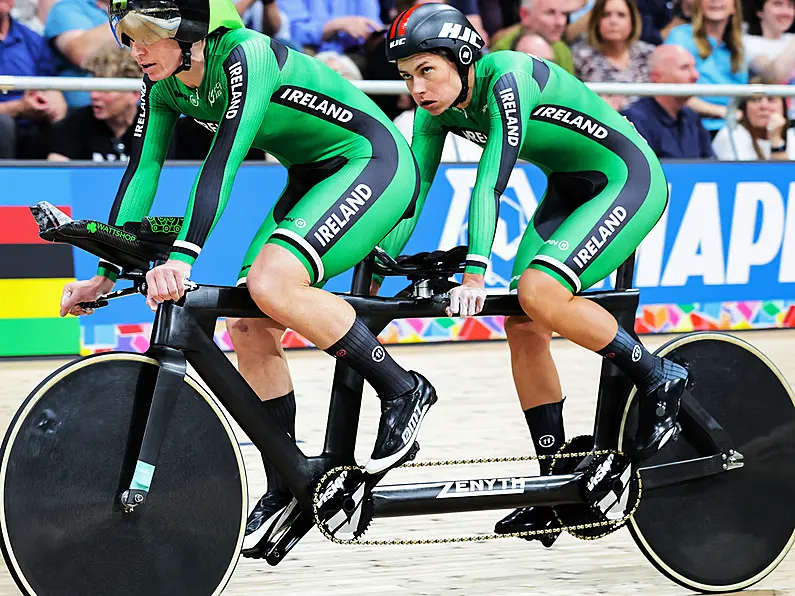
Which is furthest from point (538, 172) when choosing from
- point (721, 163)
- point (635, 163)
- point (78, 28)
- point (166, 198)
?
point (635, 163)

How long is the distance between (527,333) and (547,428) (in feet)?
1.00

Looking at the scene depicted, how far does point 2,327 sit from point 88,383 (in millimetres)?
4698

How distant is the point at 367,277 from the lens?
3.90m

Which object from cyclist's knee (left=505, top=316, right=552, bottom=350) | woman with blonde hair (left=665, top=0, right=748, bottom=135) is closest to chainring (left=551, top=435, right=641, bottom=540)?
cyclist's knee (left=505, top=316, right=552, bottom=350)

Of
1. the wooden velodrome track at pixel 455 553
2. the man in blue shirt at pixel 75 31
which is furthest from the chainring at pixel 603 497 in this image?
the man in blue shirt at pixel 75 31

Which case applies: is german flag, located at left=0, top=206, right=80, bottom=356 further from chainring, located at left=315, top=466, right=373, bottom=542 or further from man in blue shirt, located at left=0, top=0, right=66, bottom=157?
chainring, located at left=315, top=466, right=373, bottom=542

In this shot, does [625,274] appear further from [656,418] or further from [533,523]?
[533,523]

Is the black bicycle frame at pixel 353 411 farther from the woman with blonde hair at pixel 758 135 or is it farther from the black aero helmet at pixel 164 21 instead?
the woman with blonde hair at pixel 758 135

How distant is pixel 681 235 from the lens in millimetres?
8820

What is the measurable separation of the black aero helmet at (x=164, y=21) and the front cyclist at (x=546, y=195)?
601mm

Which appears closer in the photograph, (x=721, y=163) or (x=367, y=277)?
(x=367, y=277)

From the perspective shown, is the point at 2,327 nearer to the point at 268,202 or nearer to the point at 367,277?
the point at 268,202

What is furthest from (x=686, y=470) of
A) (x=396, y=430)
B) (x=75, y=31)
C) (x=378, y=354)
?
(x=75, y=31)

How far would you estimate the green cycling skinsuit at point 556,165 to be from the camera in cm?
373
